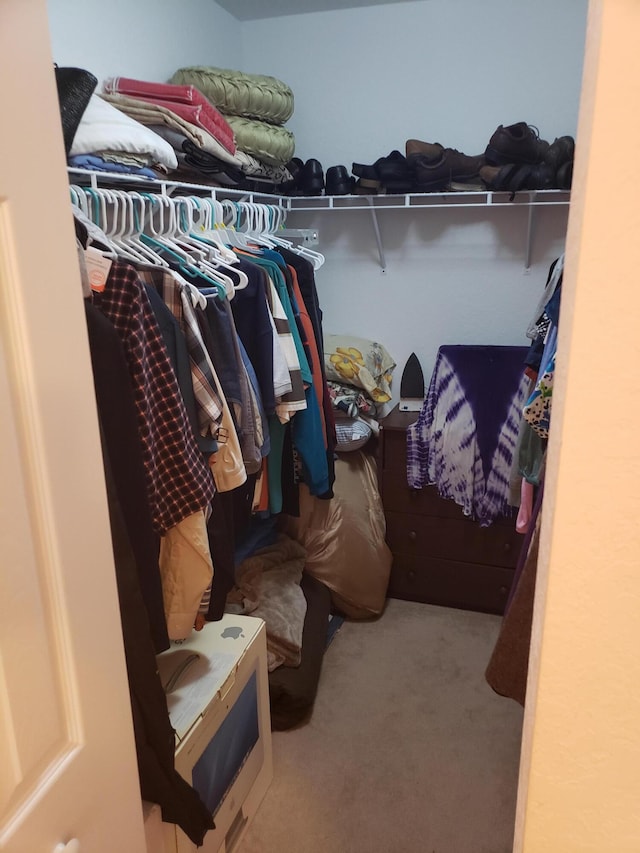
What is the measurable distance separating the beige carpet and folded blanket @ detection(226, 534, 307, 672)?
0.25m

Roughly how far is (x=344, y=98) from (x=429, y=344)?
1.11 metres

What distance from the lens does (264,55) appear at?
2.84m

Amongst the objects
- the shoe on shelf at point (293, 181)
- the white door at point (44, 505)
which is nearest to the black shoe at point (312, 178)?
the shoe on shelf at point (293, 181)

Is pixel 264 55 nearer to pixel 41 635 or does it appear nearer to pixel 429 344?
pixel 429 344

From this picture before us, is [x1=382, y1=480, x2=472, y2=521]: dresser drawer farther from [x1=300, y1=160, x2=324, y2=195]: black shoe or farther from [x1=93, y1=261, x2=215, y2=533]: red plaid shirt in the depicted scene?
[x1=93, y1=261, x2=215, y2=533]: red plaid shirt

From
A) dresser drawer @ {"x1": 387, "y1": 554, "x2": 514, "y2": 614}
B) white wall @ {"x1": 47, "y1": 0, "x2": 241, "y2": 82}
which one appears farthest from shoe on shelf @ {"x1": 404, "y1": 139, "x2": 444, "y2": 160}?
dresser drawer @ {"x1": 387, "y1": 554, "x2": 514, "y2": 614}

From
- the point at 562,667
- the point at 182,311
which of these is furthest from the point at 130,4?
the point at 562,667

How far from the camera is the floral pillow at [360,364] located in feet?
8.95

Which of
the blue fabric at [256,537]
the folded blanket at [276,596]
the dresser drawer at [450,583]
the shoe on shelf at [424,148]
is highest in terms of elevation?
the shoe on shelf at [424,148]

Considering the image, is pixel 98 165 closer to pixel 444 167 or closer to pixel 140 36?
pixel 140 36

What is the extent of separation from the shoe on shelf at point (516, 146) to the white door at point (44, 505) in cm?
199

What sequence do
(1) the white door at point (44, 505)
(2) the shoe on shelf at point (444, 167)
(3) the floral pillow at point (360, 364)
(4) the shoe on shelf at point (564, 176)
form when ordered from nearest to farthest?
(1) the white door at point (44, 505) → (4) the shoe on shelf at point (564, 176) → (2) the shoe on shelf at point (444, 167) → (3) the floral pillow at point (360, 364)

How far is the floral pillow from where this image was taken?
273 centimetres

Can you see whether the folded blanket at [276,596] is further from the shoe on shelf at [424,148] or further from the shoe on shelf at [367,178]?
the shoe on shelf at [424,148]
